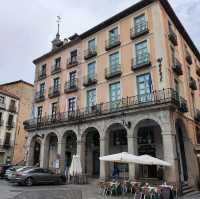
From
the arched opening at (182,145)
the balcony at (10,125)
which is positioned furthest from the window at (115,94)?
the balcony at (10,125)

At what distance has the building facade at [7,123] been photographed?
37.6 metres

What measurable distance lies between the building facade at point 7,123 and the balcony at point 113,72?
24300 millimetres

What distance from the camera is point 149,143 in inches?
761

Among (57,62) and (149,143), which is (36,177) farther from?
(57,62)

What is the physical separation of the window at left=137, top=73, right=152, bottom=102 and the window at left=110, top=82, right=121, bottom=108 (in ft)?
6.84

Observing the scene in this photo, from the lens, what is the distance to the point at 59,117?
983 inches

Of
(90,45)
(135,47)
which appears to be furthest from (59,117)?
(135,47)

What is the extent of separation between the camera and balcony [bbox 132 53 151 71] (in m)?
18.8

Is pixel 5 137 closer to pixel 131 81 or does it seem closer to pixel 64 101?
pixel 64 101

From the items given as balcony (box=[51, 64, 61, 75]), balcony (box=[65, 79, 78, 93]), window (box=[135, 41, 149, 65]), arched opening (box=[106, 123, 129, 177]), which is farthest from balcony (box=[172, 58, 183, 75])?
balcony (box=[51, 64, 61, 75])

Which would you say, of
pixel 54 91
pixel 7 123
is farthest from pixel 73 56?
pixel 7 123

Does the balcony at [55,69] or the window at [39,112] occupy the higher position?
the balcony at [55,69]

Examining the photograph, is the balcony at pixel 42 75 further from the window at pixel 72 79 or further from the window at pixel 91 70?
the window at pixel 91 70

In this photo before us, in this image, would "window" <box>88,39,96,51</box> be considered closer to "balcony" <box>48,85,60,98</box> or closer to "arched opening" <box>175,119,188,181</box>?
"balcony" <box>48,85,60,98</box>
